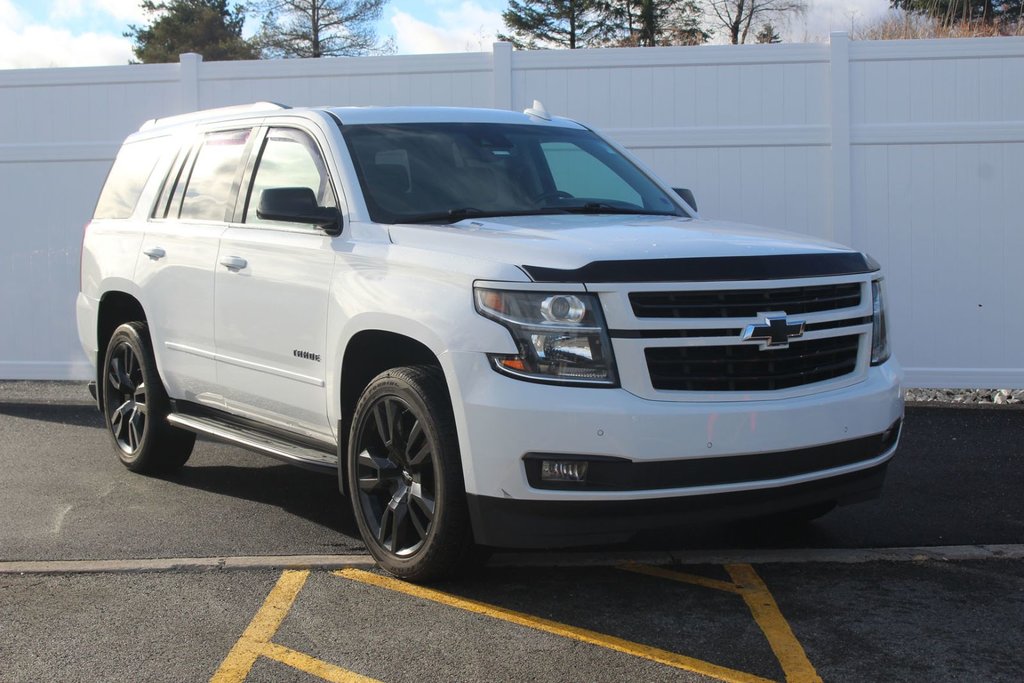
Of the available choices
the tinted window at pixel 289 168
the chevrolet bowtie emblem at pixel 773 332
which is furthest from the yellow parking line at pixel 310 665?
the tinted window at pixel 289 168

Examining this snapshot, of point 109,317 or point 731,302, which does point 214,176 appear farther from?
point 731,302

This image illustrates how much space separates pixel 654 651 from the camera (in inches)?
163

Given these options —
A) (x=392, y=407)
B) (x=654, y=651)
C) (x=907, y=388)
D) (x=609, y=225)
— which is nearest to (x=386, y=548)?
(x=392, y=407)

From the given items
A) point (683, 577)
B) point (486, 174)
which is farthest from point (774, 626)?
point (486, 174)

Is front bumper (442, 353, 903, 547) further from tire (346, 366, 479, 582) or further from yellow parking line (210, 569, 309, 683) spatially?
yellow parking line (210, 569, 309, 683)

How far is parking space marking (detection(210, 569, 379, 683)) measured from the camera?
3973 millimetres

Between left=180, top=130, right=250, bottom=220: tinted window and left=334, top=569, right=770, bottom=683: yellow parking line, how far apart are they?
2.20 m

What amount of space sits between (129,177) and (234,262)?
190 centimetres

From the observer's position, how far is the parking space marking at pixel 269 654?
13.0 feet

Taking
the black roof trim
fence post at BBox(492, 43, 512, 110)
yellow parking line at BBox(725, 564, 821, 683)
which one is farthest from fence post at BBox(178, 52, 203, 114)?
yellow parking line at BBox(725, 564, 821, 683)

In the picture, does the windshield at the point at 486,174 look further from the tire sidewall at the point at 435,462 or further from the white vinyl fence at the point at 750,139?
the white vinyl fence at the point at 750,139

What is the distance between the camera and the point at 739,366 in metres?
4.43

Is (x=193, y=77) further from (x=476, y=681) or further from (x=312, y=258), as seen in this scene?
(x=476, y=681)

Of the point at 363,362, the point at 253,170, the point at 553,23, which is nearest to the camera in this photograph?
the point at 363,362
